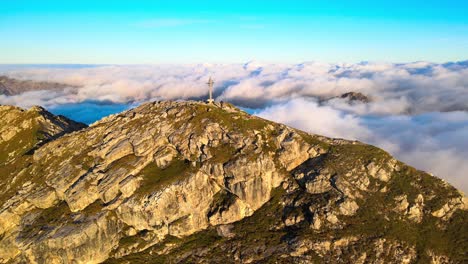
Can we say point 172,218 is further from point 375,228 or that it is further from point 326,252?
point 375,228

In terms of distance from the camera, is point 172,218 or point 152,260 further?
point 172,218

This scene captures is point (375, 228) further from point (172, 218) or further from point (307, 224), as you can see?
point (172, 218)

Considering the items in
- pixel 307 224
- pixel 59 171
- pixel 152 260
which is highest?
pixel 59 171

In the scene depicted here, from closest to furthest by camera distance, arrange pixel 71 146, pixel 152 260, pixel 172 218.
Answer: pixel 152 260 → pixel 172 218 → pixel 71 146

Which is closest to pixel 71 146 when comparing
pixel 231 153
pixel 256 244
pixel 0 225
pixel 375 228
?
pixel 0 225

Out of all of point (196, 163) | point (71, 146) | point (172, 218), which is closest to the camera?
point (172, 218)

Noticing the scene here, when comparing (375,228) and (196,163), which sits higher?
(196,163)
